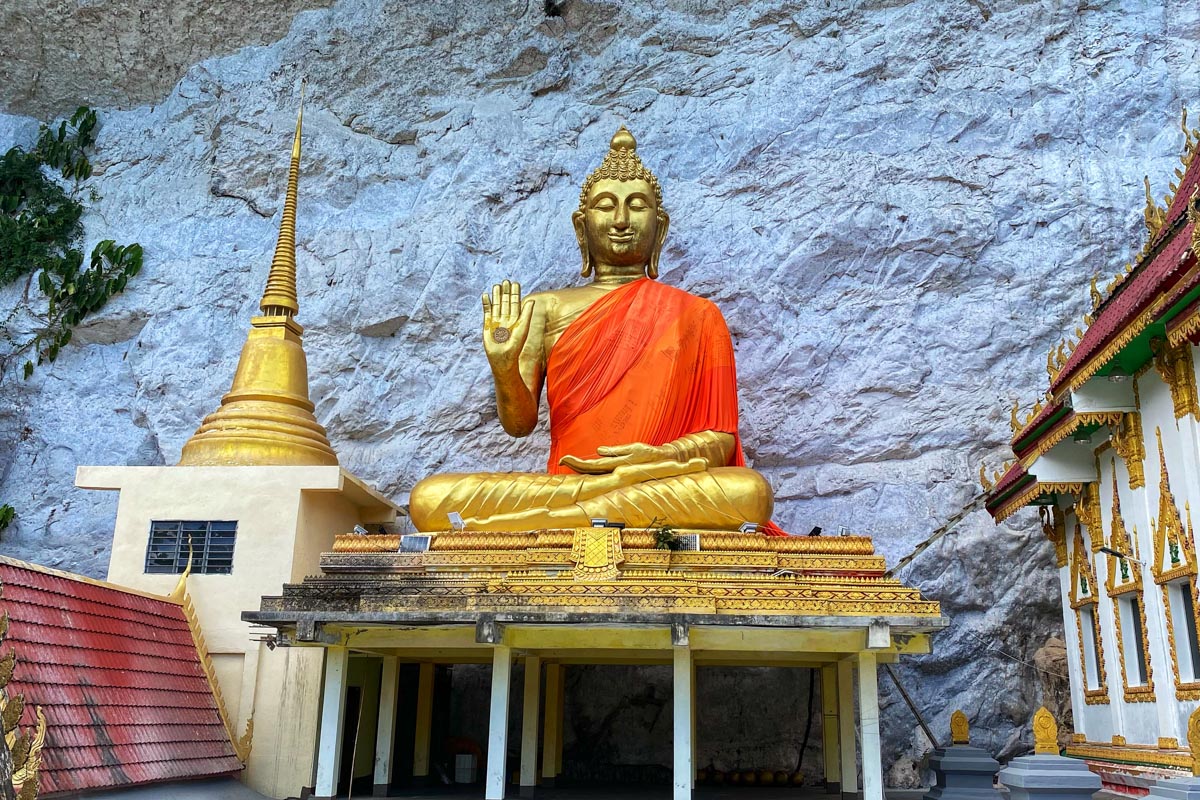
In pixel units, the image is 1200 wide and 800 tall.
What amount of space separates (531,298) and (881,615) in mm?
→ 4839

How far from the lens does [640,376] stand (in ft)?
31.8

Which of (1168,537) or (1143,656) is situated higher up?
(1168,537)

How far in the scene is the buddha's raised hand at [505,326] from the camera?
9.67 metres

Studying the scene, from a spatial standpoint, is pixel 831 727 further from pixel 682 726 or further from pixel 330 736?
pixel 330 736

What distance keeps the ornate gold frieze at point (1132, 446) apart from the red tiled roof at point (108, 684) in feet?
22.0

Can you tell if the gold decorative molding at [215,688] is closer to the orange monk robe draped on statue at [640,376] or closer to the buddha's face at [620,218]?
the orange monk robe draped on statue at [640,376]

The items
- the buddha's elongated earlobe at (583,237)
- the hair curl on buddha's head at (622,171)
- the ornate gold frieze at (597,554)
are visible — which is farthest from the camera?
the buddha's elongated earlobe at (583,237)

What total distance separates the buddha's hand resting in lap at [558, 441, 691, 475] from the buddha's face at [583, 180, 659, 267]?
2.37 meters

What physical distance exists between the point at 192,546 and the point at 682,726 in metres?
4.61

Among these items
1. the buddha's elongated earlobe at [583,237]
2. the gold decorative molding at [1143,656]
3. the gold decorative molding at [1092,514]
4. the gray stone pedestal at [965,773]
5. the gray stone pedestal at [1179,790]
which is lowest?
the gray stone pedestal at [965,773]

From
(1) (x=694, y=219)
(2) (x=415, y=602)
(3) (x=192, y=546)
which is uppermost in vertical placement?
(1) (x=694, y=219)

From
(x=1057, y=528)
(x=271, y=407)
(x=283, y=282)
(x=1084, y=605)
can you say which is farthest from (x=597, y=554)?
(x=283, y=282)

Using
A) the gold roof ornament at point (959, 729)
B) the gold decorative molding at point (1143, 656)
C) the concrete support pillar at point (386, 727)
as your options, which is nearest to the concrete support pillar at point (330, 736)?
the concrete support pillar at point (386, 727)

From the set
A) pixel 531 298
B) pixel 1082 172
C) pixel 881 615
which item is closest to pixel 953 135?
pixel 1082 172
